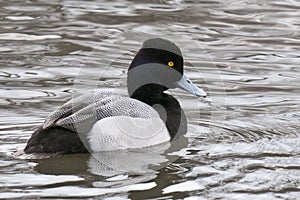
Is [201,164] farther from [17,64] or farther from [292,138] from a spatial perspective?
[17,64]

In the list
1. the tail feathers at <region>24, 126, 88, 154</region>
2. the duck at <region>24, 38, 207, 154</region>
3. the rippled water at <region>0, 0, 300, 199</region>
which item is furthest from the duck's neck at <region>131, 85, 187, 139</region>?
the tail feathers at <region>24, 126, 88, 154</region>

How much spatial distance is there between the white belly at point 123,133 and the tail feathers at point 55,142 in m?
0.12

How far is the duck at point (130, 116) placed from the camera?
6.44 metres

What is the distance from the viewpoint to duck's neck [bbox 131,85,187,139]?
7020mm

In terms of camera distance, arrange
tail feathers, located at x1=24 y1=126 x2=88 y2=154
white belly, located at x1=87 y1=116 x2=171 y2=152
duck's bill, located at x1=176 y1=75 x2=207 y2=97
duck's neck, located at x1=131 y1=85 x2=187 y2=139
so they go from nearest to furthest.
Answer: tail feathers, located at x1=24 y1=126 x2=88 y2=154 < white belly, located at x1=87 y1=116 x2=171 y2=152 < duck's neck, located at x1=131 y1=85 x2=187 y2=139 < duck's bill, located at x1=176 y1=75 x2=207 y2=97

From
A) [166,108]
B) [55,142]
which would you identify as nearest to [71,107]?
[55,142]

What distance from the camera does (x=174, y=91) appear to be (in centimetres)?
850

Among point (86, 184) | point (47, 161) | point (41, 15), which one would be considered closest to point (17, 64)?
point (41, 15)

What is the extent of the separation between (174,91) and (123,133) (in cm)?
193

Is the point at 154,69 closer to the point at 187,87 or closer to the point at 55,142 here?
the point at 187,87

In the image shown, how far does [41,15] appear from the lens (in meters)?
11.0

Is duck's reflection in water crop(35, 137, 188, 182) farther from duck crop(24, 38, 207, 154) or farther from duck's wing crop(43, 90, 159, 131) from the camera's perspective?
duck's wing crop(43, 90, 159, 131)

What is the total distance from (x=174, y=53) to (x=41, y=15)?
4274 millimetres

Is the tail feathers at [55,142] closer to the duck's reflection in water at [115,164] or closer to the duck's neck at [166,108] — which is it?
the duck's reflection in water at [115,164]
